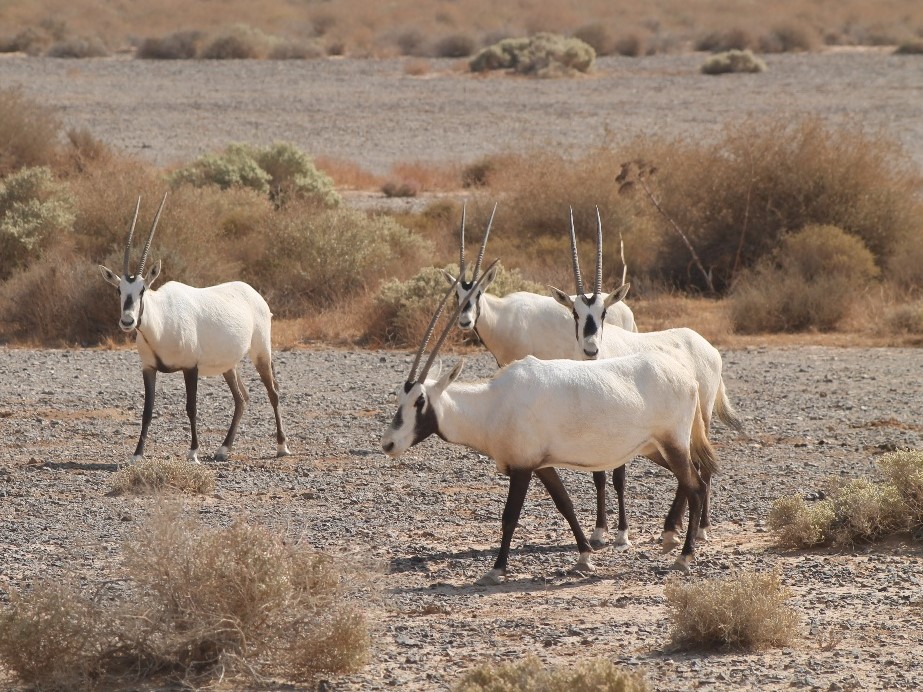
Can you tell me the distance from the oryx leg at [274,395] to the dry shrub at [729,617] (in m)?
5.78

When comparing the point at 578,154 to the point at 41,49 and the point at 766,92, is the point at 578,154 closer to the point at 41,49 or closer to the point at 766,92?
the point at 766,92

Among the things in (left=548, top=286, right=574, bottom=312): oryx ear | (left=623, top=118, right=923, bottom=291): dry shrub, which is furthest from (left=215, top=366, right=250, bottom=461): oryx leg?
(left=623, top=118, right=923, bottom=291): dry shrub

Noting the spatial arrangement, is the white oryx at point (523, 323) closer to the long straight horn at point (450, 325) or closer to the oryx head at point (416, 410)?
the long straight horn at point (450, 325)

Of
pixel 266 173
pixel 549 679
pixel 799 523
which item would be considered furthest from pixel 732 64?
pixel 549 679

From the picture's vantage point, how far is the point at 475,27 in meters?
77.1

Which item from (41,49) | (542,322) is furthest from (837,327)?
(41,49)

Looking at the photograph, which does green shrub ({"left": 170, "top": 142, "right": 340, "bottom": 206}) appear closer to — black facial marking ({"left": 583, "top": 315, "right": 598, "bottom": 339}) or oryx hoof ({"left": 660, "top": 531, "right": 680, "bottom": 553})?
black facial marking ({"left": 583, "top": 315, "right": 598, "bottom": 339})

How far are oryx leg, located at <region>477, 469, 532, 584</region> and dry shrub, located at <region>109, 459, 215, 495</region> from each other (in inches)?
125

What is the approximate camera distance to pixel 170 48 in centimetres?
5894

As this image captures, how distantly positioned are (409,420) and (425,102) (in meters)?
36.0

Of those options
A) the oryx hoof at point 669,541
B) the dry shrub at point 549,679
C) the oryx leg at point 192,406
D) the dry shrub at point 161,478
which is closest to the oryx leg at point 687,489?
the oryx hoof at point 669,541

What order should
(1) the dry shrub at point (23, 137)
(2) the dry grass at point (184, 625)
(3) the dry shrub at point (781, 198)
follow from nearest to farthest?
(2) the dry grass at point (184, 625)
(3) the dry shrub at point (781, 198)
(1) the dry shrub at point (23, 137)

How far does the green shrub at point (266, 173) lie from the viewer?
25.7 m

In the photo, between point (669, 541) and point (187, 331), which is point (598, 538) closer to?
point (669, 541)
